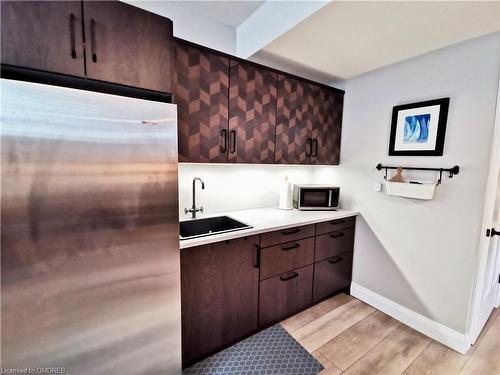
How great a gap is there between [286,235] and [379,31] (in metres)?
1.64

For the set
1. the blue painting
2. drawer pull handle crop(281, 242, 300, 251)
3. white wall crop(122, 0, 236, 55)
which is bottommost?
drawer pull handle crop(281, 242, 300, 251)

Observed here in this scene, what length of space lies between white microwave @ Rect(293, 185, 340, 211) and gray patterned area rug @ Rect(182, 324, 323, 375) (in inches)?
48.5

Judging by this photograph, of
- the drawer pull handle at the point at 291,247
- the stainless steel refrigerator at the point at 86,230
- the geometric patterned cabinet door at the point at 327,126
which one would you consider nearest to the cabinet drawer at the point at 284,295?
the drawer pull handle at the point at 291,247

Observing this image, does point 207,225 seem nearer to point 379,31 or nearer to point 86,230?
point 86,230

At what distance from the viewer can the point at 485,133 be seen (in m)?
1.62

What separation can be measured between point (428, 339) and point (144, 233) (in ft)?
7.93

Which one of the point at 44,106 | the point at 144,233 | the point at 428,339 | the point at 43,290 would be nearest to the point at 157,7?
the point at 44,106

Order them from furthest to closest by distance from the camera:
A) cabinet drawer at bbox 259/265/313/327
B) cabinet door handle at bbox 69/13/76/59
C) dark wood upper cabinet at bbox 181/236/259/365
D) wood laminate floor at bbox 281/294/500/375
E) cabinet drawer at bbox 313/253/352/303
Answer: cabinet drawer at bbox 313/253/352/303 → cabinet drawer at bbox 259/265/313/327 → wood laminate floor at bbox 281/294/500/375 → dark wood upper cabinet at bbox 181/236/259/365 → cabinet door handle at bbox 69/13/76/59

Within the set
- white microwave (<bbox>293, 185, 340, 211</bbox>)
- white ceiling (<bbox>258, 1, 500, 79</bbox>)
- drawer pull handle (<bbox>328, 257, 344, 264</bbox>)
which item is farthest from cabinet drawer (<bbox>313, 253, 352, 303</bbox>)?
white ceiling (<bbox>258, 1, 500, 79</bbox>)

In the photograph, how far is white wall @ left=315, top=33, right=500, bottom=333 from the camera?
166 centimetres

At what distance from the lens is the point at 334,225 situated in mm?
A: 2293

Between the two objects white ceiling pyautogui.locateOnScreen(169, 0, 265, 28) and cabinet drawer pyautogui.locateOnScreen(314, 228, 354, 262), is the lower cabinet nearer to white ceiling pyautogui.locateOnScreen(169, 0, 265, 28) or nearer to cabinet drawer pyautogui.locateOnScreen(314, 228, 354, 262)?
cabinet drawer pyautogui.locateOnScreen(314, 228, 354, 262)

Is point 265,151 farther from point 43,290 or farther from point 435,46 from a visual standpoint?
point 43,290

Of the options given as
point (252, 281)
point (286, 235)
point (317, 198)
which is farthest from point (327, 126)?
point (252, 281)
